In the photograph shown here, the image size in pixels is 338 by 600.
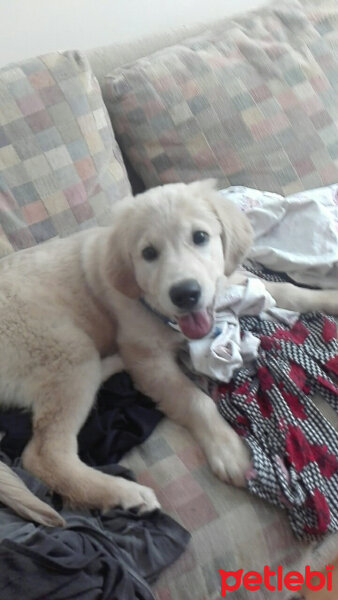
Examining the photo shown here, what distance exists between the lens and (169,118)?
207 cm

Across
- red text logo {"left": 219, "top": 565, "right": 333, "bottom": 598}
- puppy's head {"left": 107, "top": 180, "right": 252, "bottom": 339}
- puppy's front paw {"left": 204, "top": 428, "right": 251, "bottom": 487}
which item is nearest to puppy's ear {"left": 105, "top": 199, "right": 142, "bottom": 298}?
puppy's head {"left": 107, "top": 180, "right": 252, "bottom": 339}

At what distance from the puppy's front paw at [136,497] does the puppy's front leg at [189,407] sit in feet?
0.55

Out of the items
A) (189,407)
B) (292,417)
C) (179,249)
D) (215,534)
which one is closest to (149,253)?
(179,249)

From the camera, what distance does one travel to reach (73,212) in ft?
6.35

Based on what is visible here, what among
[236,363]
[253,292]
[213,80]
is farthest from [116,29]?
[236,363]

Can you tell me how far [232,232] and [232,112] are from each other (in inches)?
27.4

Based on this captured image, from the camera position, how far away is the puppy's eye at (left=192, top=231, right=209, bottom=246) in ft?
5.06

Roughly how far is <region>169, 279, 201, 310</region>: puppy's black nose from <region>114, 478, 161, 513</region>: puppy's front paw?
46 centimetres

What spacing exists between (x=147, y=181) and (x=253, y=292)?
2.48 ft

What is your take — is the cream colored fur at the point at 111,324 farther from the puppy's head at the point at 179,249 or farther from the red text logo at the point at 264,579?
the red text logo at the point at 264,579

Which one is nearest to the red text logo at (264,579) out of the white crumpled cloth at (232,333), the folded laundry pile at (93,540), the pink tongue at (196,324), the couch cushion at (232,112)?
the folded laundry pile at (93,540)

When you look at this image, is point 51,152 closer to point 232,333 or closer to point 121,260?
point 121,260

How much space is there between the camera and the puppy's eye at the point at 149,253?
5.06 ft

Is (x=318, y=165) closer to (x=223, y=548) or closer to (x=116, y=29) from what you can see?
(x=116, y=29)
